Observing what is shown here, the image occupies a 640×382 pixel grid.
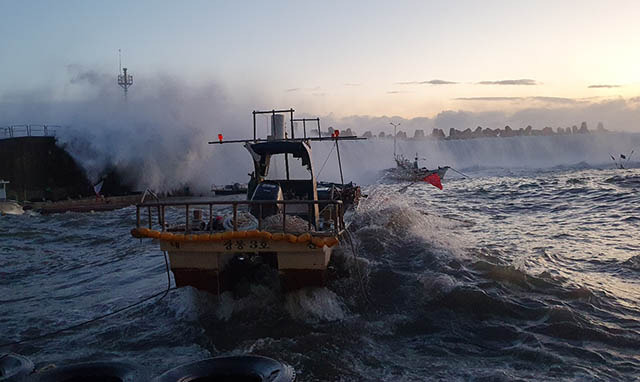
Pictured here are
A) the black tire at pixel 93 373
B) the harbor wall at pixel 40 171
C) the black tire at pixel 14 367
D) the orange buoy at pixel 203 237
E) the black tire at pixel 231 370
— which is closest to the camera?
the black tire at pixel 231 370

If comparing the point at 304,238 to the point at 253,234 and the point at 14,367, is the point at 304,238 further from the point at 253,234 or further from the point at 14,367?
the point at 14,367

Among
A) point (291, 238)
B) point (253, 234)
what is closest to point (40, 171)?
point (253, 234)

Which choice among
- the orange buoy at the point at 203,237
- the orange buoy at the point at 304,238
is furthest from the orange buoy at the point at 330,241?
the orange buoy at the point at 203,237

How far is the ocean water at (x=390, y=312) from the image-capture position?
7434 millimetres

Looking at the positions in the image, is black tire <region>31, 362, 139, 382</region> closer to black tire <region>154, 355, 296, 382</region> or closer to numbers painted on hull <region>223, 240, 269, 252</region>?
black tire <region>154, 355, 296, 382</region>

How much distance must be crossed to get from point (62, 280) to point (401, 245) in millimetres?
8639

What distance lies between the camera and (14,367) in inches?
286

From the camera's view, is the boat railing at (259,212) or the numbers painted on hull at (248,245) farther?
the numbers painted on hull at (248,245)

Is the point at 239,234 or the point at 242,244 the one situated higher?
the point at 239,234

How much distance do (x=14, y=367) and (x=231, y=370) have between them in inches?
118

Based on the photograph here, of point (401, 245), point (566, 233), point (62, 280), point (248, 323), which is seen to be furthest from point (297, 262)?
point (566, 233)

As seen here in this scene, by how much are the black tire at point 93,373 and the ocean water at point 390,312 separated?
1.01ft

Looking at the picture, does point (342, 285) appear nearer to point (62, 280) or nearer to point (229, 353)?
point (229, 353)

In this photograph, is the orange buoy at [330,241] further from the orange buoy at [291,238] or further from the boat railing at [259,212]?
the orange buoy at [291,238]
